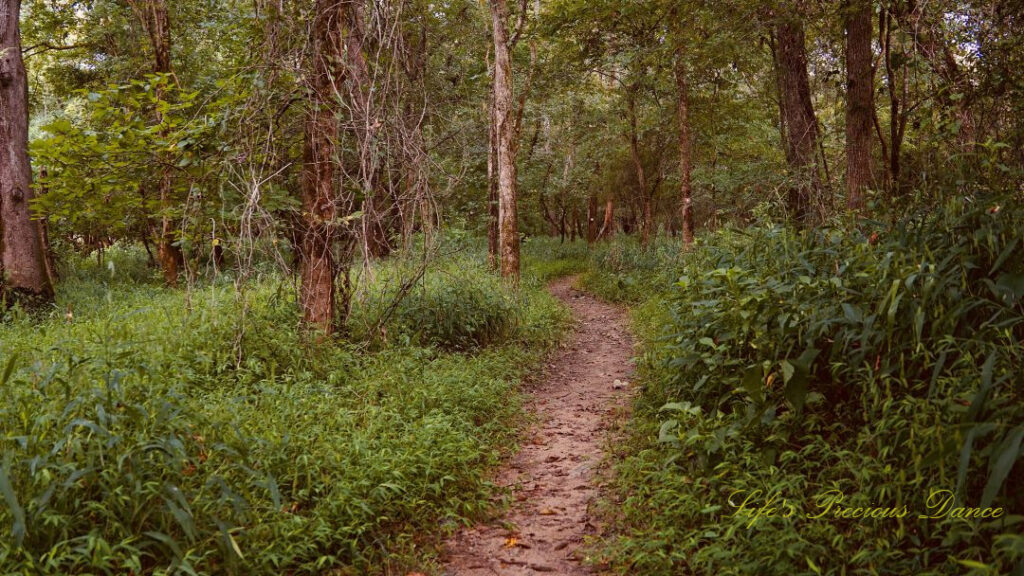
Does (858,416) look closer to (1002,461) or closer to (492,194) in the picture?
(1002,461)

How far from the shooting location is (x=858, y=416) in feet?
12.1

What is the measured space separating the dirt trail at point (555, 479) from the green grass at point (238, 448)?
0.24 m

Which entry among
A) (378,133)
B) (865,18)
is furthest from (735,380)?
(865,18)

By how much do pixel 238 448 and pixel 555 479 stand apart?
2.46m

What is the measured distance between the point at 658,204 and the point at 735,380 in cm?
Answer: 2440

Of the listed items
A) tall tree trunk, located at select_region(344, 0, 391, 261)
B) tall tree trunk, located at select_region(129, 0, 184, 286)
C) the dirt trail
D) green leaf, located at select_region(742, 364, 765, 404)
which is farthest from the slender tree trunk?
green leaf, located at select_region(742, 364, 765, 404)

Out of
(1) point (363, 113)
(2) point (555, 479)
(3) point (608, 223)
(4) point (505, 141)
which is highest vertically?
(4) point (505, 141)

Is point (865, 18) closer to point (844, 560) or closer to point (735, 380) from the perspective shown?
point (735, 380)

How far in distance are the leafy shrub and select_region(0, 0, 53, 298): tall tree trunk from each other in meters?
9.52

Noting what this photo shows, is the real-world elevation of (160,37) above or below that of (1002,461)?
above

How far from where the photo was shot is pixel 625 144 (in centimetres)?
2167

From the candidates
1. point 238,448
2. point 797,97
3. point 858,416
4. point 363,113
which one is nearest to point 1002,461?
point 858,416

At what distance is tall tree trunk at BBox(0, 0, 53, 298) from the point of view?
8688 mm

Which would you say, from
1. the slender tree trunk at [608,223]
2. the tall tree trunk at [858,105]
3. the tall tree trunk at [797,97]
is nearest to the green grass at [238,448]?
the tall tree trunk at [858,105]
